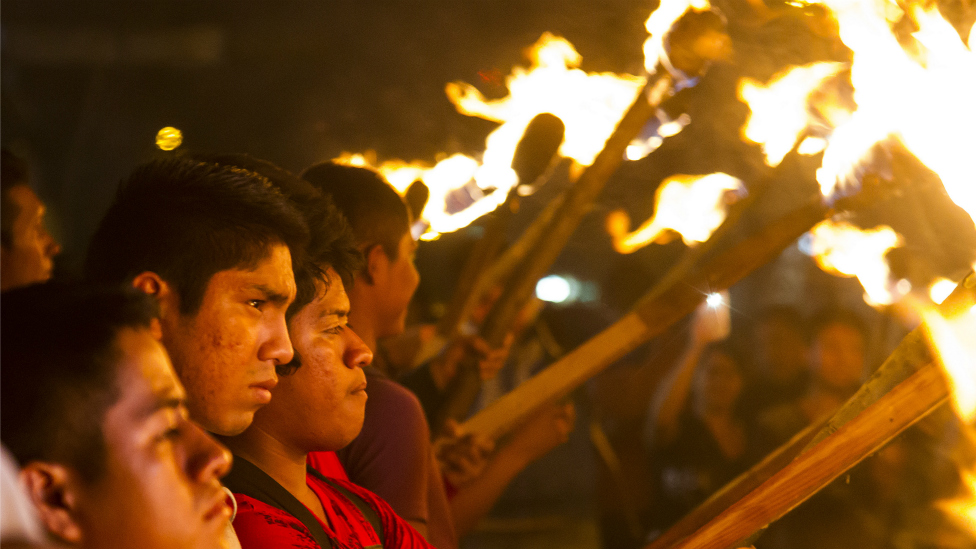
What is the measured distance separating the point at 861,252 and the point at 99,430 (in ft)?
10.3

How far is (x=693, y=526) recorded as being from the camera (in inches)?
68.5

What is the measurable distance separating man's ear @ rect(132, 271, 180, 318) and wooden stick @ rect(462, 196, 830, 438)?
1.37 m

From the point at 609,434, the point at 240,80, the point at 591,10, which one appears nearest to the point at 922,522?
the point at 609,434

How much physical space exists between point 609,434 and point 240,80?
619 cm

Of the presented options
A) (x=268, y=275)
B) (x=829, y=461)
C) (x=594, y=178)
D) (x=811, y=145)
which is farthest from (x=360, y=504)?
(x=811, y=145)

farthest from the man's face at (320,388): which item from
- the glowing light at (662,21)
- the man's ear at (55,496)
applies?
the glowing light at (662,21)

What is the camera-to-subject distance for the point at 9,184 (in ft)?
8.14

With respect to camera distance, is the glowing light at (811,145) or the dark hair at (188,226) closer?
the dark hair at (188,226)

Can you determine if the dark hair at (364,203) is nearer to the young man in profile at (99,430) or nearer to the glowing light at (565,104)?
the glowing light at (565,104)

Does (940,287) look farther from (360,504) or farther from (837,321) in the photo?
(360,504)

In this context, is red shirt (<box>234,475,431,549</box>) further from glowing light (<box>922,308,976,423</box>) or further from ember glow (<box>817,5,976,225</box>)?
ember glow (<box>817,5,976,225</box>)

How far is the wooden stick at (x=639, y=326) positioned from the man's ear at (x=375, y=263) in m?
0.61

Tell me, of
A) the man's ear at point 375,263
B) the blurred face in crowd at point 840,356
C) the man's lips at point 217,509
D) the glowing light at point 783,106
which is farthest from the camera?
the blurred face in crowd at point 840,356

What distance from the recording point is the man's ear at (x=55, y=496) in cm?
88
